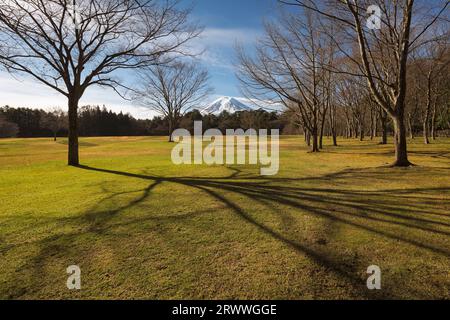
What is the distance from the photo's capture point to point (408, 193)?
6.30m

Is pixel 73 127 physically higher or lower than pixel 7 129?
lower

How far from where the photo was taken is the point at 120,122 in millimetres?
81812

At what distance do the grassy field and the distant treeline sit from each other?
193 feet

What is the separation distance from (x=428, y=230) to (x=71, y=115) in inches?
518

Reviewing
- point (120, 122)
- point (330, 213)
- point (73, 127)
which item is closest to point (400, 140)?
point (330, 213)

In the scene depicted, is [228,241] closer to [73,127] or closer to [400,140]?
[400,140]

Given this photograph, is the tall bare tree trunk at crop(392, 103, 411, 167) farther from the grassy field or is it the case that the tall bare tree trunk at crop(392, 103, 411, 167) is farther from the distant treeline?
the distant treeline

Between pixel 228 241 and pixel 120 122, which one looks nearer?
pixel 228 241

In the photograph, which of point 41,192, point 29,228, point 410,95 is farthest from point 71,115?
point 410,95

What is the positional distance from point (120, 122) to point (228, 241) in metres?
85.0

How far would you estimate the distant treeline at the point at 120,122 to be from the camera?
70.6 m
